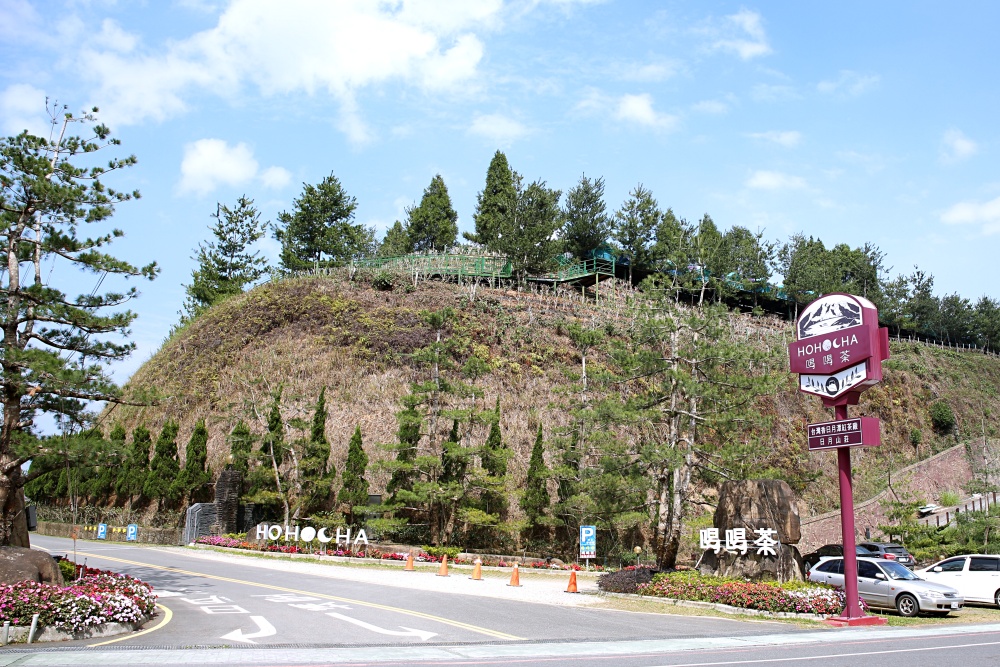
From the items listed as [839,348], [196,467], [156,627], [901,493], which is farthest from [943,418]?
[156,627]

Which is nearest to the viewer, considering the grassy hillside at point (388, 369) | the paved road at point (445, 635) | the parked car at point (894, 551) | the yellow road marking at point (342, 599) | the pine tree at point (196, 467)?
the paved road at point (445, 635)

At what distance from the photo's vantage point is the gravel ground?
18.6 metres

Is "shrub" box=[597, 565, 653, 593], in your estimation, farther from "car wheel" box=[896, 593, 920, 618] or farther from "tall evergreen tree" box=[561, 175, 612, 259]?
"tall evergreen tree" box=[561, 175, 612, 259]

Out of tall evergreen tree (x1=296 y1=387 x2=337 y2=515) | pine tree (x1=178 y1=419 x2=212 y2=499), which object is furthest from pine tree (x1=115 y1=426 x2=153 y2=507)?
tall evergreen tree (x1=296 y1=387 x2=337 y2=515)

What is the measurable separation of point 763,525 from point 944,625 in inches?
160

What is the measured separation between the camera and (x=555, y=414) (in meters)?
33.4

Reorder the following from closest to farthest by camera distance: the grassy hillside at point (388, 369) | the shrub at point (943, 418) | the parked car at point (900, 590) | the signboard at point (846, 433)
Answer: the signboard at point (846, 433) < the parked car at point (900, 590) < the grassy hillside at point (388, 369) < the shrub at point (943, 418)

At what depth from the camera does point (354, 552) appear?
26.7 metres

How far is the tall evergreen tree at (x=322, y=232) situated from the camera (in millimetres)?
48094

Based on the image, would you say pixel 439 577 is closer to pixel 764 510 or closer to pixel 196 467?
pixel 764 510

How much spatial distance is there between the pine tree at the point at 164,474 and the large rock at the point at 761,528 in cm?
2267

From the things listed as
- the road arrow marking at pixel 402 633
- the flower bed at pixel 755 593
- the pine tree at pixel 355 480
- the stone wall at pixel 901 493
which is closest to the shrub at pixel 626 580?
the flower bed at pixel 755 593

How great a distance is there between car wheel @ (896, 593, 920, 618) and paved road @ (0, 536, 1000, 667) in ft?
5.81

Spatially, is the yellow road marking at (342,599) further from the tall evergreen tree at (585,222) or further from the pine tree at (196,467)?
the tall evergreen tree at (585,222)
